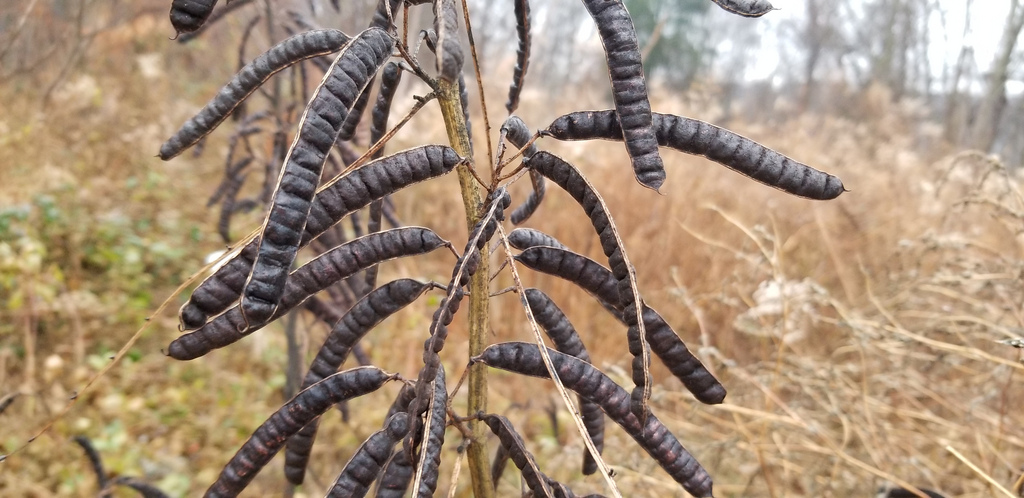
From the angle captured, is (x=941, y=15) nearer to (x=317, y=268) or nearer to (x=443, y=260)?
(x=443, y=260)

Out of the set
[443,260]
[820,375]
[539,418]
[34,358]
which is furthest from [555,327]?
[443,260]

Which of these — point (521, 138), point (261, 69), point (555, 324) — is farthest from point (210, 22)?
point (555, 324)

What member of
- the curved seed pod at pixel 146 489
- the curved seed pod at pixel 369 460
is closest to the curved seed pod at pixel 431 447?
→ the curved seed pod at pixel 369 460

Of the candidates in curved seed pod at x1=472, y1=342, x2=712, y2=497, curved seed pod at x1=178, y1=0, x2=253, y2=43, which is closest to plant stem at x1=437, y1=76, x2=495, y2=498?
curved seed pod at x1=472, y1=342, x2=712, y2=497

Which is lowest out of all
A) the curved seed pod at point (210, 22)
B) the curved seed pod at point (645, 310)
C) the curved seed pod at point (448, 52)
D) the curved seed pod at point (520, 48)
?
the curved seed pod at point (645, 310)

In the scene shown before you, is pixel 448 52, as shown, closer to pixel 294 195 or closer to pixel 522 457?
pixel 294 195

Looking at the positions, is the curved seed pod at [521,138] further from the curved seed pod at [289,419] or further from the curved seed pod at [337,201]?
the curved seed pod at [289,419]
